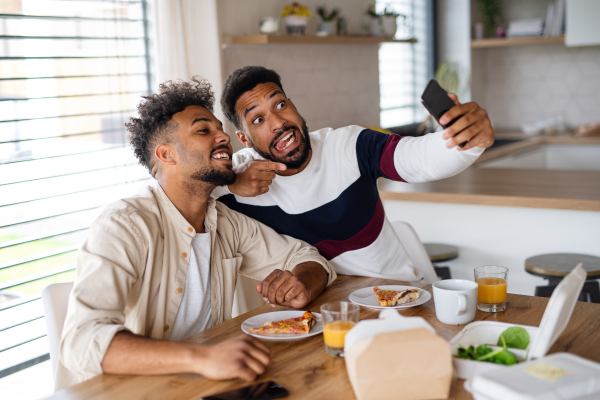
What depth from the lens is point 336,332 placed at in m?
Answer: 1.17

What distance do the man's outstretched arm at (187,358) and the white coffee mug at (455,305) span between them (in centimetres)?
41

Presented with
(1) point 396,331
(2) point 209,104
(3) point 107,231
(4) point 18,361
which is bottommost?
(4) point 18,361

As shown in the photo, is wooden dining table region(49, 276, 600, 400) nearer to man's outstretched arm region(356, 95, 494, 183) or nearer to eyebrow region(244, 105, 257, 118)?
man's outstretched arm region(356, 95, 494, 183)

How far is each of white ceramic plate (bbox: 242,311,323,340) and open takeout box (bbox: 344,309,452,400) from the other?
0.93 feet

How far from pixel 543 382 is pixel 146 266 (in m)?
0.92

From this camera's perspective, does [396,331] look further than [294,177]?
No

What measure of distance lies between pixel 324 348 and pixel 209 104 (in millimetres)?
841

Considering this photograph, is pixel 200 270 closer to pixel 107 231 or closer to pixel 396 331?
pixel 107 231

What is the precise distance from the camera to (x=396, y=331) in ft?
3.22

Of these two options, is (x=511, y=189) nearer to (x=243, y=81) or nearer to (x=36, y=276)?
(x=243, y=81)

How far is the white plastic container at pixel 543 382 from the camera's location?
33.4 inches

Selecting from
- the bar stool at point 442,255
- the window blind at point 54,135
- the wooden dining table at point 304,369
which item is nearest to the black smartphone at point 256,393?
the wooden dining table at point 304,369

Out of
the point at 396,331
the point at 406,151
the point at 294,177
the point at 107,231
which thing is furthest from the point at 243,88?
the point at 396,331

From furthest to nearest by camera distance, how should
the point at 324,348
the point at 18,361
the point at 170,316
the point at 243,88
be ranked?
1. the point at 18,361
2. the point at 243,88
3. the point at 170,316
4. the point at 324,348
